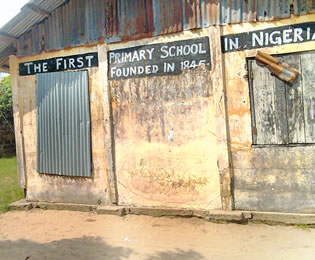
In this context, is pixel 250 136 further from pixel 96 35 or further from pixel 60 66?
pixel 60 66

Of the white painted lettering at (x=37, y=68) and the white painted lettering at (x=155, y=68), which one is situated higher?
the white painted lettering at (x=37, y=68)

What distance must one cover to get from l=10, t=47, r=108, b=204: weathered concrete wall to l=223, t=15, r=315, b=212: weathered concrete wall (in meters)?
2.45

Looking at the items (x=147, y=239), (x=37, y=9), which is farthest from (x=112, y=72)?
(x=147, y=239)

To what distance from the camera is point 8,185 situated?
7723mm

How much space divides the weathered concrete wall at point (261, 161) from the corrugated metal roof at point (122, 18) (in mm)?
199

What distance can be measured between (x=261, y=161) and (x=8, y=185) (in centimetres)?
671

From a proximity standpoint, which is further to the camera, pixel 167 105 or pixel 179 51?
pixel 167 105

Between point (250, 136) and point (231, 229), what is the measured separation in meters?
1.49

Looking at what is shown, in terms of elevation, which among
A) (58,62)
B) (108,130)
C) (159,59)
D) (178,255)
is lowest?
(178,255)

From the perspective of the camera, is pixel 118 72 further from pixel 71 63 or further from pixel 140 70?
pixel 71 63

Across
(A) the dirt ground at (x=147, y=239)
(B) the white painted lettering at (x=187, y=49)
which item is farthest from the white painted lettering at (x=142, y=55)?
(A) the dirt ground at (x=147, y=239)

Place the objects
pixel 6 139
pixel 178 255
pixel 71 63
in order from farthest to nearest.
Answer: pixel 6 139
pixel 71 63
pixel 178 255

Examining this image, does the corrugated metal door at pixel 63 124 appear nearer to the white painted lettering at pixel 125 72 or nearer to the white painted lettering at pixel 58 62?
the white painted lettering at pixel 58 62

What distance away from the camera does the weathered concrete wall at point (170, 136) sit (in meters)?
4.70
